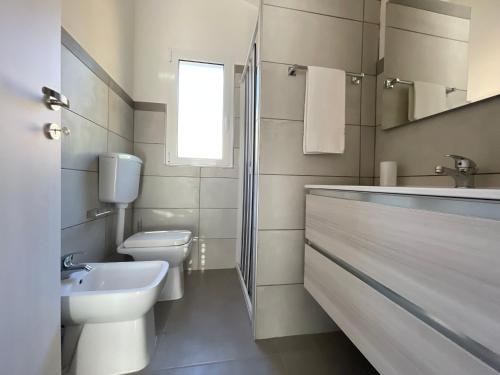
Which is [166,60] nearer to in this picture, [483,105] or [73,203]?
[73,203]

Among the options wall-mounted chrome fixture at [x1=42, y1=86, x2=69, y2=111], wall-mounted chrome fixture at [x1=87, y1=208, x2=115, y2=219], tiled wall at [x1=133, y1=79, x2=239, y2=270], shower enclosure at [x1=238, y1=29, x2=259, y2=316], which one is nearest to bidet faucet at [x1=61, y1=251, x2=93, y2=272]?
wall-mounted chrome fixture at [x1=87, y1=208, x2=115, y2=219]

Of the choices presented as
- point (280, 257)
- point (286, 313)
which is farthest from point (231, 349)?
point (280, 257)

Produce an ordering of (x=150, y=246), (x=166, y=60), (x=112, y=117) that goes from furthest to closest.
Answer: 1. (x=166, y=60)
2. (x=112, y=117)
3. (x=150, y=246)

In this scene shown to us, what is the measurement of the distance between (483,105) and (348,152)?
1.98 feet

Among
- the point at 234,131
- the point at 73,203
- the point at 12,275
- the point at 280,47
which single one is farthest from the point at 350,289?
the point at 234,131

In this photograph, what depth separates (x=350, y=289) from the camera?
0.83m

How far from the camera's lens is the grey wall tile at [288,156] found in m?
1.28

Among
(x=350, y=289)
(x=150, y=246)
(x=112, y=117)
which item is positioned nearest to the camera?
(x=350, y=289)

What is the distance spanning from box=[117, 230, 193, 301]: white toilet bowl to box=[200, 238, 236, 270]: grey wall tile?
508mm

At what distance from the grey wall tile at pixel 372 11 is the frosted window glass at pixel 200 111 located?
4.38ft

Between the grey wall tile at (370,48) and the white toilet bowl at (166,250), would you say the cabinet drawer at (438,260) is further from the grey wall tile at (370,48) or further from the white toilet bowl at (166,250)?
the white toilet bowl at (166,250)

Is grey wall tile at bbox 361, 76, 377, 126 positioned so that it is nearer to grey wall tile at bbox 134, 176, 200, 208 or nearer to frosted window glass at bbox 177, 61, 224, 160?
frosted window glass at bbox 177, 61, 224, 160

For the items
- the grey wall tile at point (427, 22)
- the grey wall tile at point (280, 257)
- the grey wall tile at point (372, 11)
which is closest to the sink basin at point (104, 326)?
the grey wall tile at point (280, 257)

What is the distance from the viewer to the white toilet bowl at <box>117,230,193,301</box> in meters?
1.60
